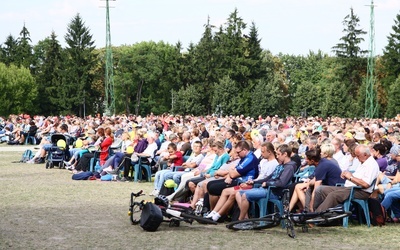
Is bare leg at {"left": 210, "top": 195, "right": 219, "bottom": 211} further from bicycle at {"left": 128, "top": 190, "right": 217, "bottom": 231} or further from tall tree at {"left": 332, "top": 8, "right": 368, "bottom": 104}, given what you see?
tall tree at {"left": 332, "top": 8, "right": 368, "bottom": 104}

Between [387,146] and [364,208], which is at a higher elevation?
[387,146]

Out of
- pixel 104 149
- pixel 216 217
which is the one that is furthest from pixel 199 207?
pixel 104 149

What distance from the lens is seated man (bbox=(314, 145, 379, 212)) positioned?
10461mm

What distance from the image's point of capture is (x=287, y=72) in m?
110

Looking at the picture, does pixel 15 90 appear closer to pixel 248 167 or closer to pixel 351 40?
pixel 351 40

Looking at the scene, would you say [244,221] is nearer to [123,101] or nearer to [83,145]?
[83,145]

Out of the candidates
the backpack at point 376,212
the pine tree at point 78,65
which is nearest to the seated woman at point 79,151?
the backpack at point 376,212

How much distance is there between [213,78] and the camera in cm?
7919

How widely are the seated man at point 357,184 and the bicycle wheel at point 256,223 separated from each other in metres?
1.01

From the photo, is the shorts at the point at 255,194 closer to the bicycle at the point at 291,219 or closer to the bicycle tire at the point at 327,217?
the bicycle at the point at 291,219

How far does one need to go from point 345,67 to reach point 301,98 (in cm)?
640

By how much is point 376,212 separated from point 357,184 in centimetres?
64

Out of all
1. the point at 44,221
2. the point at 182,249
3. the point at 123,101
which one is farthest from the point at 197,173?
the point at 123,101

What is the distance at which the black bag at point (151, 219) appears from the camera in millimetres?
10070
